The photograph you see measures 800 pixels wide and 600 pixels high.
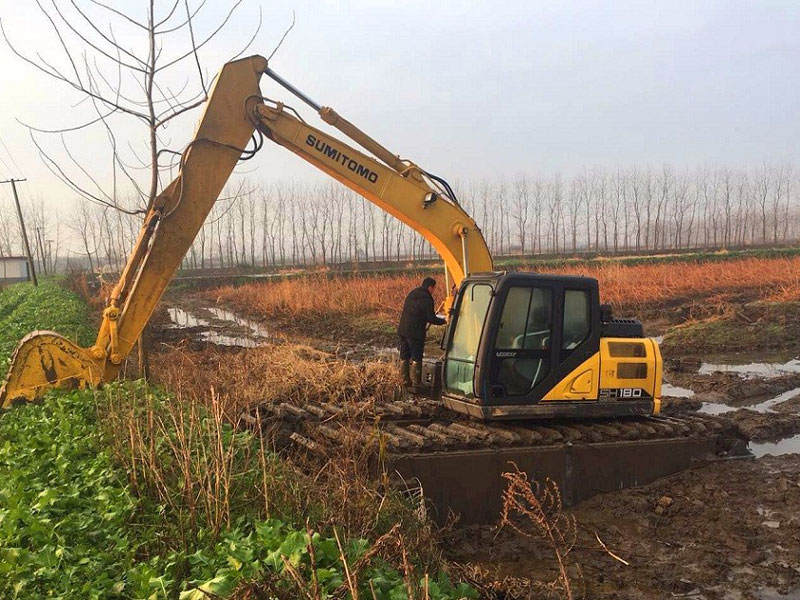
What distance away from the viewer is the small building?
5369cm

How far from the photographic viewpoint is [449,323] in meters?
8.25

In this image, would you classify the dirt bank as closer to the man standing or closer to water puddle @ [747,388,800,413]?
water puddle @ [747,388,800,413]

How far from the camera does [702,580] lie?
5711 mm

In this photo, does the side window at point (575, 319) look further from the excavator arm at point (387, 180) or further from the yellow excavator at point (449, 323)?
the excavator arm at point (387, 180)

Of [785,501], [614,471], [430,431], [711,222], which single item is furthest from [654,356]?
[711,222]

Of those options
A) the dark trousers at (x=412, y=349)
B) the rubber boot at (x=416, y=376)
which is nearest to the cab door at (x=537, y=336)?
the rubber boot at (x=416, y=376)

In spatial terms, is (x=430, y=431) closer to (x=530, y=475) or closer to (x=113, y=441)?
(x=530, y=475)

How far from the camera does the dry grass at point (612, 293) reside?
23344 millimetres

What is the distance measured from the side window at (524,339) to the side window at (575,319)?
203 mm

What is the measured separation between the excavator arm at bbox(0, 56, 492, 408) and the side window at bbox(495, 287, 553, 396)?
2.30 m

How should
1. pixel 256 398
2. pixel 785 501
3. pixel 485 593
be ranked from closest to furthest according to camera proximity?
pixel 485 593 → pixel 785 501 → pixel 256 398

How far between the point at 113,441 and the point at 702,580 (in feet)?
16.3

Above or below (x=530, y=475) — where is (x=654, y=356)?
above

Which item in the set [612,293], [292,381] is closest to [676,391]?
[292,381]
